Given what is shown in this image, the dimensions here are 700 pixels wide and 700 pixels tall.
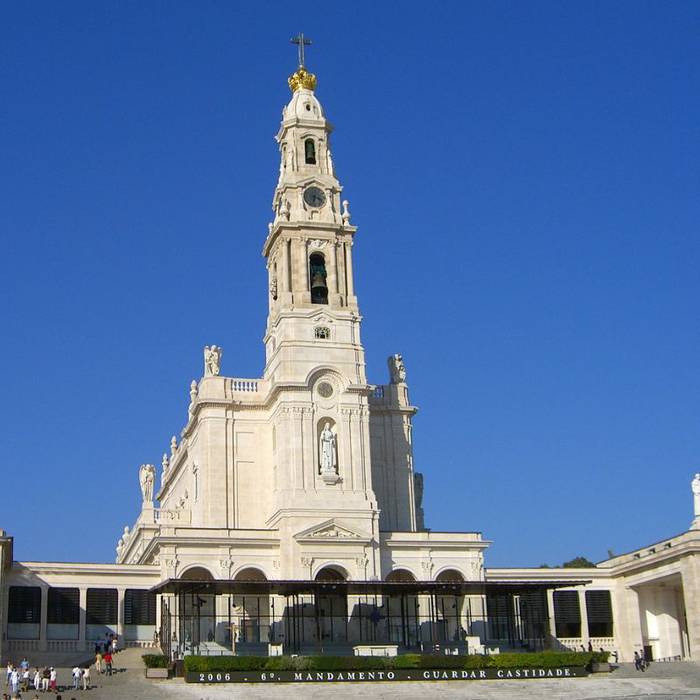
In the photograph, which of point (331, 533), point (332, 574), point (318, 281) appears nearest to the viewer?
point (331, 533)

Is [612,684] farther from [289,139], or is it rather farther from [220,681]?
[289,139]

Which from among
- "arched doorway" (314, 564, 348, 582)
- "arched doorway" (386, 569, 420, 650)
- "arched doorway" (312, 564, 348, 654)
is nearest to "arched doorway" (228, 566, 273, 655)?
"arched doorway" (312, 564, 348, 654)

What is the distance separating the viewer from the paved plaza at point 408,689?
53781 mm

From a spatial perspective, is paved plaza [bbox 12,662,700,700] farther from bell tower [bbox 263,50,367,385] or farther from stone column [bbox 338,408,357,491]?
bell tower [bbox 263,50,367,385]

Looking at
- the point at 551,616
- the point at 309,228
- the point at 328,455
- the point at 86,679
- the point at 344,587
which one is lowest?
the point at 86,679

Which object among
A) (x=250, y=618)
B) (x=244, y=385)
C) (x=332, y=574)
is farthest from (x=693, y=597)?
(x=244, y=385)

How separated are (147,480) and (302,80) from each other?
110 ft

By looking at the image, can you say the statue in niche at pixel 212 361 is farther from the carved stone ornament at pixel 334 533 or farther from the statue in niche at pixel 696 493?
the statue in niche at pixel 696 493

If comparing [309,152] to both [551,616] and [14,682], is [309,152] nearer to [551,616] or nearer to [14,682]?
[551,616]

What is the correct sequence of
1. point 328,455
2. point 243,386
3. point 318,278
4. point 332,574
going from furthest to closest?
point 318,278
point 243,386
point 328,455
point 332,574

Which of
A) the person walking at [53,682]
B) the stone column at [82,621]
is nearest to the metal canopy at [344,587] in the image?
the person walking at [53,682]

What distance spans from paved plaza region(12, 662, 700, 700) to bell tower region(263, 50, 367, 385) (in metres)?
23.1

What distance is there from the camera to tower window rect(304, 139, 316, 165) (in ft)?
274

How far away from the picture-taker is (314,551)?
71.2m
